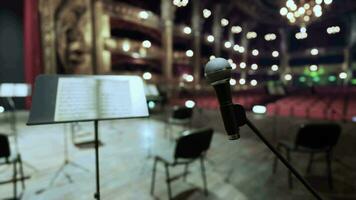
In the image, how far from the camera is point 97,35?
38.5 ft

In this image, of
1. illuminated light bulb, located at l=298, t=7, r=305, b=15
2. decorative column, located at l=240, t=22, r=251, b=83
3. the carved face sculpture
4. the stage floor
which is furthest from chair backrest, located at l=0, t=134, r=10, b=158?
decorative column, located at l=240, t=22, r=251, b=83

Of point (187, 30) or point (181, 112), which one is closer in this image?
point (181, 112)

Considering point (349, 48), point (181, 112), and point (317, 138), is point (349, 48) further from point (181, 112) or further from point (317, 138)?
point (317, 138)

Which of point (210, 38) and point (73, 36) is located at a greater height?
point (210, 38)

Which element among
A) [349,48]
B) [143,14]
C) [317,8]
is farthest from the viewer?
[349,48]

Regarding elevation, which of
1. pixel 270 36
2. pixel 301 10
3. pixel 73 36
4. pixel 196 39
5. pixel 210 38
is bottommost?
pixel 301 10

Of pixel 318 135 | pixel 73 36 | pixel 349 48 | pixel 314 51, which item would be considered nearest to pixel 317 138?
pixel 318 135

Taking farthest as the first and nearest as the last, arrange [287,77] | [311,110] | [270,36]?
[287,77] → [270,36] → [311,110]

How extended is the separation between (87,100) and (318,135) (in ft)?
8.76

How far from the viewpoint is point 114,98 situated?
6.01ft

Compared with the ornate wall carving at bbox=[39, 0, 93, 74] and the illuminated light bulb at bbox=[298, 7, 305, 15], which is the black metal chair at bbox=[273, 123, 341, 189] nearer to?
the illuminated light bulb at bbox=[298, 7, 305, 15]

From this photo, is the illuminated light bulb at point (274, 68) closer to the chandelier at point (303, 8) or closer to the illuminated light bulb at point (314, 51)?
the illuminated light bulb at point (314, 51)

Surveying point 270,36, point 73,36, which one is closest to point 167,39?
point 73,36

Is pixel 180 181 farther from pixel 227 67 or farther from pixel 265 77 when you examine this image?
pixel 265 77
